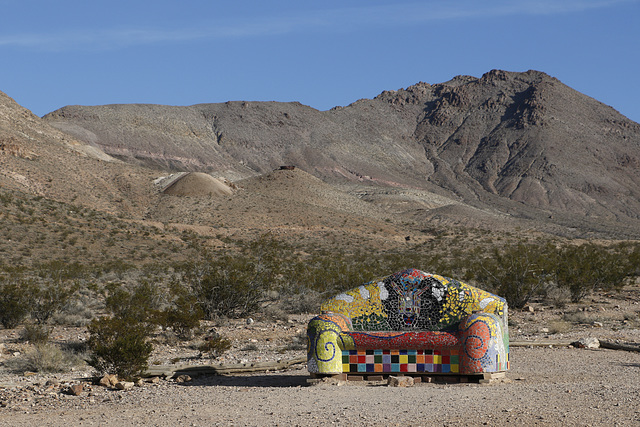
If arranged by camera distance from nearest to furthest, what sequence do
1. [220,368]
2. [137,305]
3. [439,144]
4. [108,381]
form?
[108,381]
[220,368]
[137,305]
[439,144]

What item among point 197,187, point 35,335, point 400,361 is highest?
point 197,187

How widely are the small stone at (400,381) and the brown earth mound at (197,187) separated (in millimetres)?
64576

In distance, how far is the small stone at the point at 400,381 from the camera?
9368 millimetres

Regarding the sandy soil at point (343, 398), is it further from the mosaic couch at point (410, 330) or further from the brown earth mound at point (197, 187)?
the brown earth mound at point (197, 187)

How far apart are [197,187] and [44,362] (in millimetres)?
63297

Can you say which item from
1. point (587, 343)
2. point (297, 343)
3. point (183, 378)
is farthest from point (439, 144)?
point (183, 378)

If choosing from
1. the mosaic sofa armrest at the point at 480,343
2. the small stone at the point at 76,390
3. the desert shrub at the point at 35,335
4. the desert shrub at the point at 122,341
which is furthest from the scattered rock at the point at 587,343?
→ the desert shrub at the point at 35,335

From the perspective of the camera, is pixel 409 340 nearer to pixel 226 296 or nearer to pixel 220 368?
pixel 220 368

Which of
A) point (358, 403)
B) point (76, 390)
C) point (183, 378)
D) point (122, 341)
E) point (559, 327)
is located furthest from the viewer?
point (559, 327)

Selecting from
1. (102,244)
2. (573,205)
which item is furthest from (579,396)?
(573,205)

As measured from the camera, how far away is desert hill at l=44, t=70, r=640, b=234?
13500 cm

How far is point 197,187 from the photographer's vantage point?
7438cm

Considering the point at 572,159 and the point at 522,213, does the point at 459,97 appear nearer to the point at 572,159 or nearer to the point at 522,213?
the point at 572,159

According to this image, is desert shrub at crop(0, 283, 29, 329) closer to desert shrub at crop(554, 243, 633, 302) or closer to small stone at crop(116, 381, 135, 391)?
small stone at crop(116, 381, 135, 391)
